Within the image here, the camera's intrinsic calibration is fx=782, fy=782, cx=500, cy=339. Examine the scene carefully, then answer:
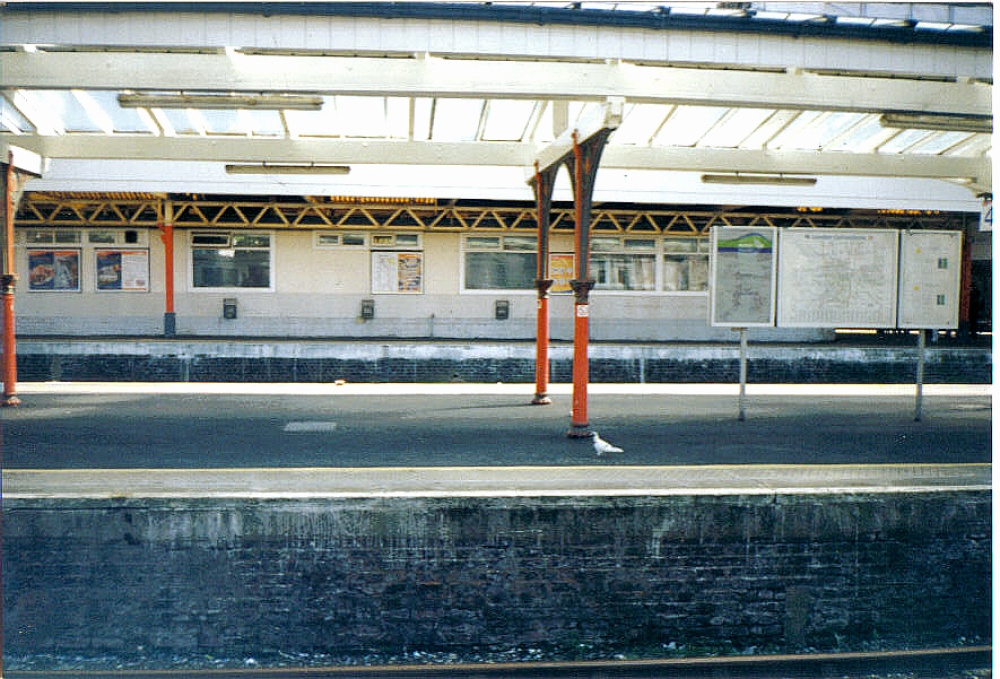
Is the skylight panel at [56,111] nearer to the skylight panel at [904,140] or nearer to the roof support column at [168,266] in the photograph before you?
the roof support column at [168,266]

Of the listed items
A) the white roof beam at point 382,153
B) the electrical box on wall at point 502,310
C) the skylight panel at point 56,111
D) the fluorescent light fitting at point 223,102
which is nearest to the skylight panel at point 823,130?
the white roof beam at point 382,153

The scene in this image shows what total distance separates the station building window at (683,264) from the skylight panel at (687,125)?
813 cm

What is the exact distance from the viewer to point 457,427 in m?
9.29

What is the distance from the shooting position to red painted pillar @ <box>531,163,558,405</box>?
34.0ft

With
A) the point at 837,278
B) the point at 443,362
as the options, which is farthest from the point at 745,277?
the point at 443,362

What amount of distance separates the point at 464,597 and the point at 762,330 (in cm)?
1690

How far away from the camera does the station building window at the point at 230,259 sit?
19.8m

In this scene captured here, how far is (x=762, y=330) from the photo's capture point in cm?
2117

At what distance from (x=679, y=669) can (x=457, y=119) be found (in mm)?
8448

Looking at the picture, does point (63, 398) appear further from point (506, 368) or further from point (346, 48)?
point (506, 368)

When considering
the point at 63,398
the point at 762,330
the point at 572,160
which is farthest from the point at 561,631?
the point at 762,330

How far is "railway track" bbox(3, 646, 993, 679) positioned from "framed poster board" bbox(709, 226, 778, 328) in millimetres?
4372

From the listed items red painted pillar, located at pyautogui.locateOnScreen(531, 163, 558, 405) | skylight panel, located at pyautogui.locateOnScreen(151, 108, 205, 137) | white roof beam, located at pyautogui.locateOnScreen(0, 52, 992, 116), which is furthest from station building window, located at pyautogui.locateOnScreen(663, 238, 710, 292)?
skylight panel, located at pyautogui.locateOnScreen(151, 108, 205, 137)

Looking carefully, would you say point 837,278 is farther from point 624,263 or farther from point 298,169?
point 624,263
